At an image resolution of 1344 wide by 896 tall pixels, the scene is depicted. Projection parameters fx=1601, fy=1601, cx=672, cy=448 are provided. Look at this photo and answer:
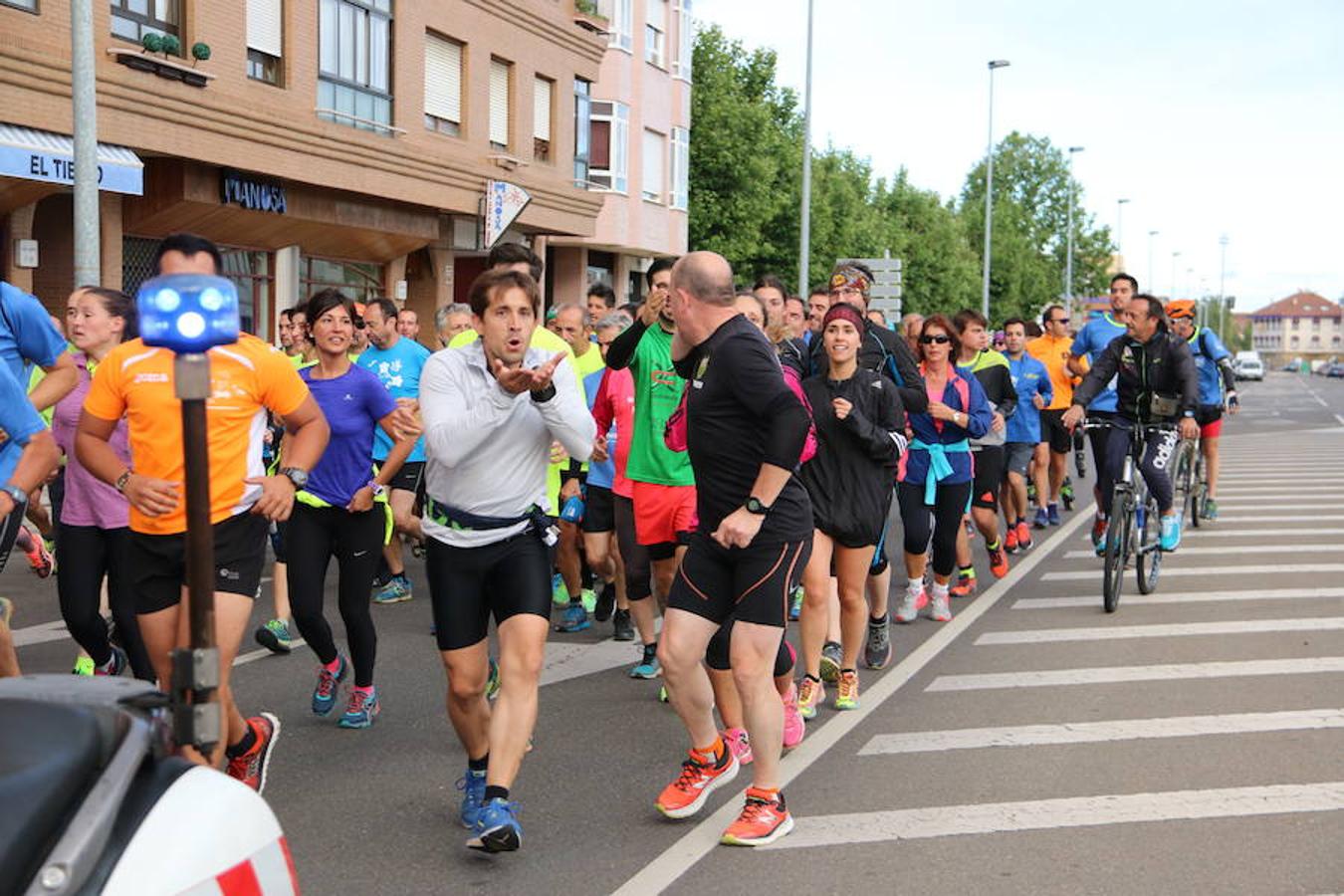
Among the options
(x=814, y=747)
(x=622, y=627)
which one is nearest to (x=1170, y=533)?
(x=622, y=627)

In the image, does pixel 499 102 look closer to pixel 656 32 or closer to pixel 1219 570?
pixel 656 32

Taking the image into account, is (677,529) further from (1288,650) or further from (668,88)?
(668,88)

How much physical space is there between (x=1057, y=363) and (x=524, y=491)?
34.5 ft

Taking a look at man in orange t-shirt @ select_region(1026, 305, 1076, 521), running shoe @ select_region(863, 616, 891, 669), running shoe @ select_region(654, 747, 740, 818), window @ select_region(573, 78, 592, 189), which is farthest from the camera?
window @ select_region(573, 78, 592, 189)

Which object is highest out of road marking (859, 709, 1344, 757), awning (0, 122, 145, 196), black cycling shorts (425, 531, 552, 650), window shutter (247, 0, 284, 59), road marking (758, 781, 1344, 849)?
window shutter (247, 0, 284, 59)

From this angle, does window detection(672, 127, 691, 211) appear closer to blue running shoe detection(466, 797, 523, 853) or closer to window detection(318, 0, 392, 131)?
window detection(318, 0, 392, 131)

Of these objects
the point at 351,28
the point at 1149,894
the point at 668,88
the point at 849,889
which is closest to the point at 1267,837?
the point at 1149,894

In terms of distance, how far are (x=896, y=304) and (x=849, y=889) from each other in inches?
1148

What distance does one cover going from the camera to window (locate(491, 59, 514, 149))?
89.6 feet

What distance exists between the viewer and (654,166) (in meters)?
38.1

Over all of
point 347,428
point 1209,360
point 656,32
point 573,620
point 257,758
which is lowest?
point 573,620

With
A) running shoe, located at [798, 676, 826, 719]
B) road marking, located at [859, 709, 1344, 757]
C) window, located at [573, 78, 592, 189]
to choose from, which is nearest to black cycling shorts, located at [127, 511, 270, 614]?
road marking, located at [859, 709, 1344, 757]

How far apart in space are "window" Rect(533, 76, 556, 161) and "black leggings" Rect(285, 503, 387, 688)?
22.9 m

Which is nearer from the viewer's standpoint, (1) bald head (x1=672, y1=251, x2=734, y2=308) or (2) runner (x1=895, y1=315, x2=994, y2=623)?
(1) bald head (x1=672, y1=251, x2=734, y2=308)
